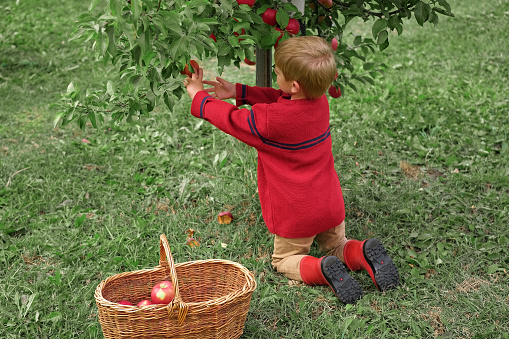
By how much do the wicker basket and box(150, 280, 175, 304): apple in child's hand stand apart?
110mm

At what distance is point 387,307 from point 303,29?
1.32 m

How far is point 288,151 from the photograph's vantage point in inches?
88.4

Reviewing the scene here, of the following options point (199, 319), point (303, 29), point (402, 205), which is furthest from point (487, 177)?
point (199, 319)

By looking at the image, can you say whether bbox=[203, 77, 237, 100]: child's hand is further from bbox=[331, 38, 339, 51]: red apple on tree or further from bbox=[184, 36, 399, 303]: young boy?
bbox=[331, 38, 339, 51]: red apple on tree

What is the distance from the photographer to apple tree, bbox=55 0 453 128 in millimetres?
1501

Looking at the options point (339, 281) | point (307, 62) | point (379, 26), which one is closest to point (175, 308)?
point (339, 281)

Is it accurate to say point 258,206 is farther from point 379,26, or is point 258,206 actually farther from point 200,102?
point 379,26

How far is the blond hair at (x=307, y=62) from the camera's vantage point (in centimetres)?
207

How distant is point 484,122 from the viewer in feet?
13.1

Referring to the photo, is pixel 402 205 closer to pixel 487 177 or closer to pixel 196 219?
pixel 487 177

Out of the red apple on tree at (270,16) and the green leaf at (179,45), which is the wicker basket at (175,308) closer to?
the green leaf at (179,45)

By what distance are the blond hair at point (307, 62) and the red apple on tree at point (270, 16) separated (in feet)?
0.36

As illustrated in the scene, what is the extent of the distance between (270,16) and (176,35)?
65 cm

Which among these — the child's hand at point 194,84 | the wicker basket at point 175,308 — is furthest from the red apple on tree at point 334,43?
the wicker basket at point 175,308
